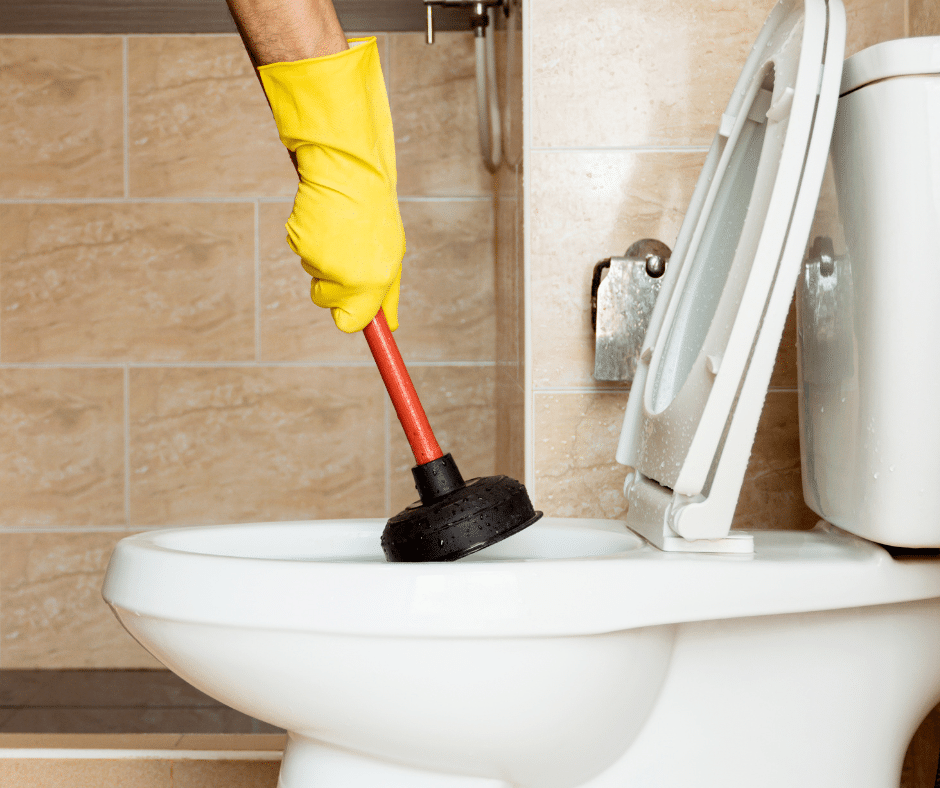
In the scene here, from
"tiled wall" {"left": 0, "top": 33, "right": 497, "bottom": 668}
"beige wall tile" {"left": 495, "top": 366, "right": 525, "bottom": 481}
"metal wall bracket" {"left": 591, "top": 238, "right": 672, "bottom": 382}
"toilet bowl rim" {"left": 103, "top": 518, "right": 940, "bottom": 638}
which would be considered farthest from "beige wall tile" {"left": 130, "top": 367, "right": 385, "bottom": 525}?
"toilet bowl rim" {"left": 103, "top": 518, "right": 940, "bottom": 638}

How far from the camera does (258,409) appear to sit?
5.60 ft

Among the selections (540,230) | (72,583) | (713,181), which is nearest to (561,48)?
(540,230)

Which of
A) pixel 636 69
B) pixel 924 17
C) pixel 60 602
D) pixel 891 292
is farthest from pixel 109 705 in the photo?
pixel 924 17

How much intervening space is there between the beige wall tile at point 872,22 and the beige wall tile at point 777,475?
1.27 feet

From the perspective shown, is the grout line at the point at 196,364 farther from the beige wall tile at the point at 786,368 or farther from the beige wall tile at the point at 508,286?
the beige wall tile at the point at 786,368

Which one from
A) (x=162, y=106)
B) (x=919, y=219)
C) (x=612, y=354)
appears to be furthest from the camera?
(x=162, y=106)

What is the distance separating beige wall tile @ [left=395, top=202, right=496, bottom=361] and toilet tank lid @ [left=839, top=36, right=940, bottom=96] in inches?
44.7

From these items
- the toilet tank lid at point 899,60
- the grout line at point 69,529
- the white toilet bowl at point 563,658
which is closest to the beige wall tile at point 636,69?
the toilet tank lid at point 899,60

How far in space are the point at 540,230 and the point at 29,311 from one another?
47.8 inches

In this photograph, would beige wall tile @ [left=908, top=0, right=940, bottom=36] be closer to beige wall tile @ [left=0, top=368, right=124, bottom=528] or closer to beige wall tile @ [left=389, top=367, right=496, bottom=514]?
beige wall tile @ [left=389, top=367, right=496, bottom=514]

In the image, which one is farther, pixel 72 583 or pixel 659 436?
pixel 72 583

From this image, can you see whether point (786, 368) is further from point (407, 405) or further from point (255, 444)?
point (255, 444)

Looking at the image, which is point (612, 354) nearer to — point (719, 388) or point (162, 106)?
point (719, 388)

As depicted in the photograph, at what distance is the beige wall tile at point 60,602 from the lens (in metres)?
1.69
